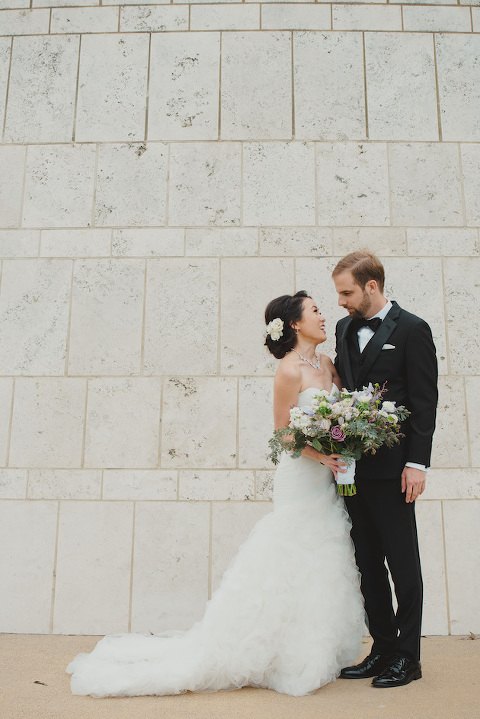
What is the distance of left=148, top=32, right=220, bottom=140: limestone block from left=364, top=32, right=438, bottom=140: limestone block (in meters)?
1.33

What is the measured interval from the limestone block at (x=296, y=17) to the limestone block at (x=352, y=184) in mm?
1115

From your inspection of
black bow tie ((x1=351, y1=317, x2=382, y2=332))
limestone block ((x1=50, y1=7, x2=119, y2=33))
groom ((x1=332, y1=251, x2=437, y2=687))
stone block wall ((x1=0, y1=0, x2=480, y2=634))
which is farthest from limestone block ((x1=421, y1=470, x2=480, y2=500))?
limestone block ((x1=50, y1=7, x2=119, y2=33))

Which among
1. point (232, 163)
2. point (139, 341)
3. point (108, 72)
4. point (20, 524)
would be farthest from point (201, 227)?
point (20, 524)

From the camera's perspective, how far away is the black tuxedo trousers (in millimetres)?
3098

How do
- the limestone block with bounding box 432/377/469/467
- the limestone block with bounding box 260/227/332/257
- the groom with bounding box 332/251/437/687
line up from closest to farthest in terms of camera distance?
1. the groom with bounding box 332/251/437/687
2. the limestone block with bounding box 432/377/469/467
3. the limestone block with bounding box 260/227/332/257

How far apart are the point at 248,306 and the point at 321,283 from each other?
61 cm

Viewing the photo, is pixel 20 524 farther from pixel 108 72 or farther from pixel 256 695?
pixel 108 72

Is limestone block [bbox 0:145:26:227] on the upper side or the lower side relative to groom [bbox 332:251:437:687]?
upper

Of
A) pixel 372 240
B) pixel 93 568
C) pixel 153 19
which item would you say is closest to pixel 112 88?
pixel 153 19

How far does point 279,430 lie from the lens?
126 inches

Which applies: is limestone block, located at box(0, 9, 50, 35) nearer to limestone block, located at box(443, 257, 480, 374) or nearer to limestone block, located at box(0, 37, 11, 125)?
limestone block, located at box(0, 37, 11, 125)

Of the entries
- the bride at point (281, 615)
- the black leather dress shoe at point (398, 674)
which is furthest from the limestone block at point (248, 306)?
the black leather dress shoe at point (398, 674)

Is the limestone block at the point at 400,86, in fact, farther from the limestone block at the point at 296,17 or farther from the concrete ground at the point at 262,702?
the concrete ground at the point at 262,702

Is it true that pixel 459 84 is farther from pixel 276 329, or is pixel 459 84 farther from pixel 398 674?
pixel 398 674
